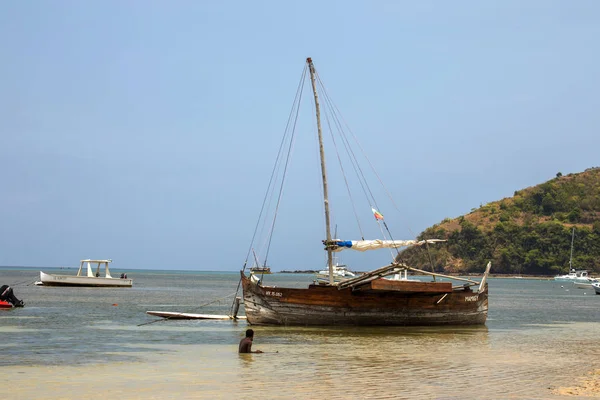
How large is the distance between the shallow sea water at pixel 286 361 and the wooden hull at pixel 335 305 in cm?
52

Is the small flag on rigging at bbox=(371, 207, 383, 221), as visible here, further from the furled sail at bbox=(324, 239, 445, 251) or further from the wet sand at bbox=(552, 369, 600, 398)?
the wet sand at bbox=(552, 369, 600, 398)

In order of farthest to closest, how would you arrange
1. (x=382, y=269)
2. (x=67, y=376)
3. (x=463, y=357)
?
1. (x=382, y=269)
2. (x=463, y=357)
3. (x=67, y=376)

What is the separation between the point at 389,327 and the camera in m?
33.3

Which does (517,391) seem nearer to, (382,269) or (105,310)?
(382,269)

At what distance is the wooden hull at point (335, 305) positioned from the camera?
32.2m

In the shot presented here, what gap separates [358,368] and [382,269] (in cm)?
1189

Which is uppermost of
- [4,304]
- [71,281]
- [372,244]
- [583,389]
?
[372,244]

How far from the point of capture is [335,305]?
32.2 metres

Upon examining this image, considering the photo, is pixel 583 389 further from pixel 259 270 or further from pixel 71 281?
pixel 71 281

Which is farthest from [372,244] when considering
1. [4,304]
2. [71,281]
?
[71,281]

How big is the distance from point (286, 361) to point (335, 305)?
10464 millimetres

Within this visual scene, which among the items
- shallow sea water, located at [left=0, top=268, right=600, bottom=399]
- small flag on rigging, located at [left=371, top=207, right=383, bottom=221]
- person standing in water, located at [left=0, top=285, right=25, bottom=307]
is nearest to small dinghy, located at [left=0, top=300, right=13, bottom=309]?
person standing in water, located at [left=0, top=285, right=25, bottom=307]

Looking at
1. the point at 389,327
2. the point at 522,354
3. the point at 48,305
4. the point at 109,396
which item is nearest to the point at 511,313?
the point at 389,327

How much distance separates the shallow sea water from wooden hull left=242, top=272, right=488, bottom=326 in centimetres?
52
